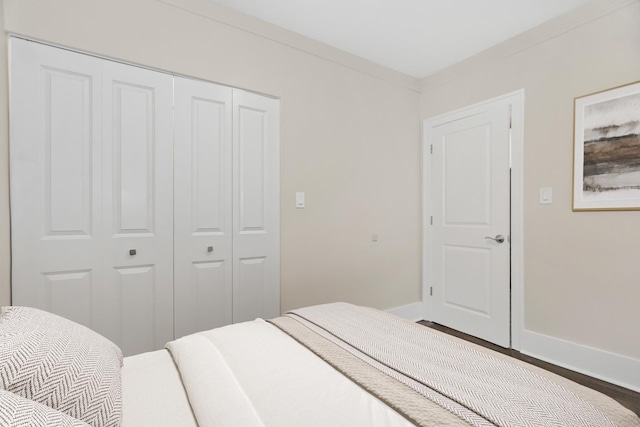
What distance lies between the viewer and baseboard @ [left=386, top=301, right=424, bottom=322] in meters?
3.28

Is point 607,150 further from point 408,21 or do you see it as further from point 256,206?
point 256,206

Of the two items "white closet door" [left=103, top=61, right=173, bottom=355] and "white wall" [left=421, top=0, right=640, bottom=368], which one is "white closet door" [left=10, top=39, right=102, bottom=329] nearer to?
"white closet door" [left=103, top=61, right=173, bottom=355]

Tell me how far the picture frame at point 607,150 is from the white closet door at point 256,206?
222 centimetres

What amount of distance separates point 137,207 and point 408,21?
7.71 ft

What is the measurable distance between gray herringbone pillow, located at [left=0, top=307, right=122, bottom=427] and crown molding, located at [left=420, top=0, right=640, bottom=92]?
11.1 feet

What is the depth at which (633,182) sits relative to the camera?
6.84 ft

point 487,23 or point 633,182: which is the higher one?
point 487,23

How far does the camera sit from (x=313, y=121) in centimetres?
273

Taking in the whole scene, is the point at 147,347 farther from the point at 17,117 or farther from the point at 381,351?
the point at 381,351

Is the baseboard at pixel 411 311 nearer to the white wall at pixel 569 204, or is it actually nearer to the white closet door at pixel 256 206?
the white wall at pixel 569 204

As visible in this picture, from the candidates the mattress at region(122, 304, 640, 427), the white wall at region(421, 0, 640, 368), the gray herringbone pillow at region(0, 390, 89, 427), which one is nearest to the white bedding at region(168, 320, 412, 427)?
the mattress at region(122, 304, 640, 427)

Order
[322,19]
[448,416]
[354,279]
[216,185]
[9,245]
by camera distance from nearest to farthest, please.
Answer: [448,416]
[9,245]
[216,185]
[322,19]
[354,279]

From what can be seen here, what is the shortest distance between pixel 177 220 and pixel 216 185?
35cm

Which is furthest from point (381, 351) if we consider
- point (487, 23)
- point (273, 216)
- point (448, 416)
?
point (487, 23)
